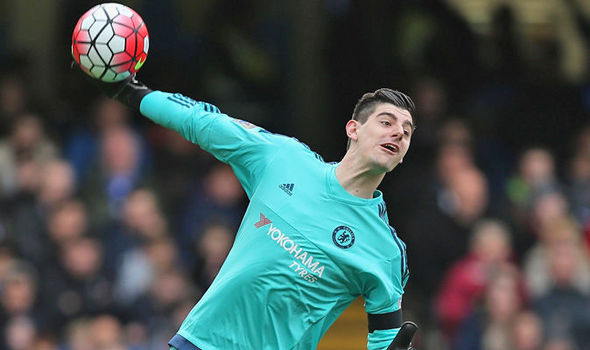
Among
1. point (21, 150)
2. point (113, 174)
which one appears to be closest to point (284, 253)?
point (113, 174)

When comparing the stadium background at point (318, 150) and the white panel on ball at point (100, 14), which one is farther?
the stadium background at point (318, 150)

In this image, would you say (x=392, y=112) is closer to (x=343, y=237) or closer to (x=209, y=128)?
(x=343, y=237)

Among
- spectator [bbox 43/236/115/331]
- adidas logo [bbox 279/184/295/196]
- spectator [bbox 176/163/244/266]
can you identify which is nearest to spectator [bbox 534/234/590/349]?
spectator [bbox 176/163/244/266]

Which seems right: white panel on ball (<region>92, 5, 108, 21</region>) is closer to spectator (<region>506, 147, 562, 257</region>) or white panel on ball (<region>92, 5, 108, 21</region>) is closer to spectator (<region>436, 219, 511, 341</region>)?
spectator (<region>436, 219, 511, 341</region>)

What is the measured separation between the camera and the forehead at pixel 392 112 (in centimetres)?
561

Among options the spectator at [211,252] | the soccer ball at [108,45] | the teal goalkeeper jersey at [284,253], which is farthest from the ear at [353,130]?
the spectator at [211,252]

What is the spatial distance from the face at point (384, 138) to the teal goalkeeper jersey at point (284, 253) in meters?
0.19

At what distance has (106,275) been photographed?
31.9 feet

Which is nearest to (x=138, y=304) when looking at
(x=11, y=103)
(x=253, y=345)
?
(x=11, y=103)

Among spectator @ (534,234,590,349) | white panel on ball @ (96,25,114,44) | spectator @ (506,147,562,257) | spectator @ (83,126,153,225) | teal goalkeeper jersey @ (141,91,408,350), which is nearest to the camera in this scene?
teal goalkeeper jersey @ (141,91,408,350)

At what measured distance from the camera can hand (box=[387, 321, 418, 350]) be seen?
5262mm

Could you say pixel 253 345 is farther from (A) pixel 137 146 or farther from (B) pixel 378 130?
(A) pixel 137 146

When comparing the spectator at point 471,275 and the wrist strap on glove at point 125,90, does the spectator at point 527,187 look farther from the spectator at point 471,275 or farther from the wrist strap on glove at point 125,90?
the wrist strap on glove at point 125,90

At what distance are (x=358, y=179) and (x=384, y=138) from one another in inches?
9.1
